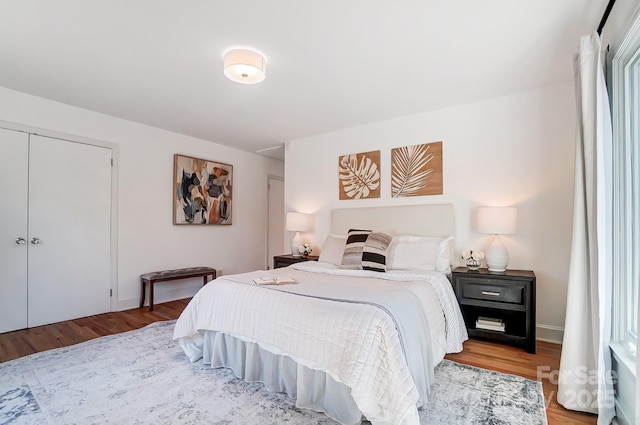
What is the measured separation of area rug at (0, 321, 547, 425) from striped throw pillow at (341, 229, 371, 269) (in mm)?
1207

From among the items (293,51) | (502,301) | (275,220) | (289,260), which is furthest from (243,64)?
(275,220)

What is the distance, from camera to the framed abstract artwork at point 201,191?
178 inches

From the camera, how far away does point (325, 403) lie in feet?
5.76

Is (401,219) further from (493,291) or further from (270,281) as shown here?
(270,281)

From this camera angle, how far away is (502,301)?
2.75 metres

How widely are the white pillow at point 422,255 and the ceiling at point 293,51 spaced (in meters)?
1.57

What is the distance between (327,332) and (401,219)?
229cm

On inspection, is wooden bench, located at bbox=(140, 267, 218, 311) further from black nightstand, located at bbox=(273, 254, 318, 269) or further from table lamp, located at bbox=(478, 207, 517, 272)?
table lamp, located at bbox=(478, 207, 517, 272)

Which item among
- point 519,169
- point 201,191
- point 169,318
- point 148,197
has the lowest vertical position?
point 169,318

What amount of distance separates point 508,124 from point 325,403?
3163 millimetres

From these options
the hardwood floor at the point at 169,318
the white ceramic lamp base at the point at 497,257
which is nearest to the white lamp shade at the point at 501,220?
the white ceramic lamp base at the point at 497,257

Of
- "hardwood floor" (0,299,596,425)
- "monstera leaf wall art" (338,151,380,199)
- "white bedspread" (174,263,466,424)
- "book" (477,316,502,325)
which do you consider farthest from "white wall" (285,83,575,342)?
"white bedspread" (174,263,466,424)

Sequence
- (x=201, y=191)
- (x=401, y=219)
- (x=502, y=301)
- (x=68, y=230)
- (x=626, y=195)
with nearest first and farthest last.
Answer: (x=626, y=195) → (x=502, y=301) → (x=68, y=230) → (x=401, y=219) → (x=201, y=191)

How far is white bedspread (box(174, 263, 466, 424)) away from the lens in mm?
1497
